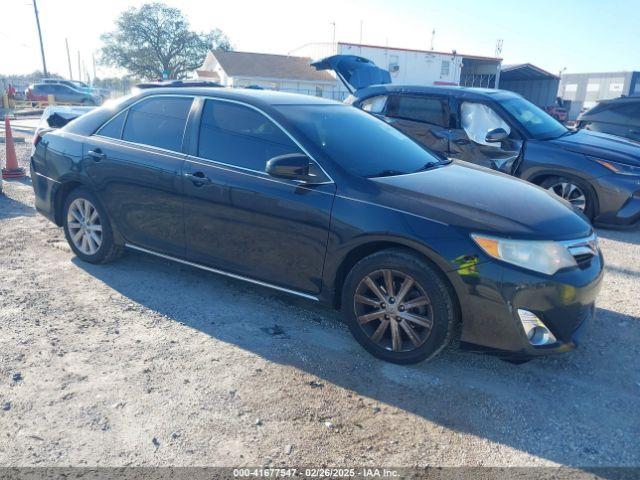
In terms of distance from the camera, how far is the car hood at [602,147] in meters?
6.33

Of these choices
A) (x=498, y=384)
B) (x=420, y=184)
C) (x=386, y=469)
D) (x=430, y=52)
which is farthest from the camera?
(x=430, y=52)

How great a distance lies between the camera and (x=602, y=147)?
652cm

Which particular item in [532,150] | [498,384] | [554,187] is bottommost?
[498,384]

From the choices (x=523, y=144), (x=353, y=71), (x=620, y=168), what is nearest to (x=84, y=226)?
(x=523, y=144)

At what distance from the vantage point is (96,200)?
4609 mm

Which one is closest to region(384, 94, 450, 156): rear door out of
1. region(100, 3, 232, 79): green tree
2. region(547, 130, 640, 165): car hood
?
region(547, 130, 640, 165): car hood

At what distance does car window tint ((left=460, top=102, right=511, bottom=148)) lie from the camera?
6895 millimetres

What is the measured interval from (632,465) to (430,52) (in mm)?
41663

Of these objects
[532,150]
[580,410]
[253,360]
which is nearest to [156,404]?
[253,360]

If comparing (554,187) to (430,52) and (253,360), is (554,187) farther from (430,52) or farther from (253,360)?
(430,52)

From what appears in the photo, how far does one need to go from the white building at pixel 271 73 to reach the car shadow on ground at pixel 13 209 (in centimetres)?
3331

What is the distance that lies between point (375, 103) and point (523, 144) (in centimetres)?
230

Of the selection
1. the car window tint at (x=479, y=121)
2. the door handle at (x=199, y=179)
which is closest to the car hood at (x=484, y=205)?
the door handle at (x=199, y=179)

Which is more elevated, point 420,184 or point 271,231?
point 420,184
